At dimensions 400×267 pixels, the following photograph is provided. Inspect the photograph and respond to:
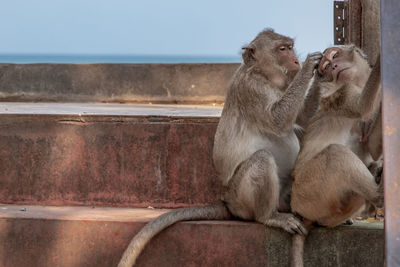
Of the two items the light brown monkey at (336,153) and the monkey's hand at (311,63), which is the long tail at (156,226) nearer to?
the light brown monkey at (336,153)

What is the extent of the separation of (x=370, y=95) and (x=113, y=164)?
1906mm

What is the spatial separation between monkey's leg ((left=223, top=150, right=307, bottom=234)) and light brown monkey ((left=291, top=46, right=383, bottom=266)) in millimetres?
99

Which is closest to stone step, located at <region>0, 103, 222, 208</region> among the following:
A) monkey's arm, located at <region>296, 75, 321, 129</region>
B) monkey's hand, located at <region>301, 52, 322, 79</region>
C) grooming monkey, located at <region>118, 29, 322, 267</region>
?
grooming monkey, located at <region>118, 29, 322, 267</region>

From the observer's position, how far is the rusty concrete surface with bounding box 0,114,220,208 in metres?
4.59

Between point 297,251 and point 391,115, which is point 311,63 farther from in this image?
point 391,115

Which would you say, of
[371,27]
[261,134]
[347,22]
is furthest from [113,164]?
[347,22]

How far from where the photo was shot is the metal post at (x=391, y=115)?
7.07 feet

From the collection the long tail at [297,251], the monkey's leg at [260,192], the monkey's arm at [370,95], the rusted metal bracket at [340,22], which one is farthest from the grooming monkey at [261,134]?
the rusted metal bracket at [340,22]

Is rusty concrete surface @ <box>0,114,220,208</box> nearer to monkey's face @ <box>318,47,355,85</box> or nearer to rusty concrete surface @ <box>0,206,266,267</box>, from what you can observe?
rusty concrete surface @ <box>0,206,266,267</box>

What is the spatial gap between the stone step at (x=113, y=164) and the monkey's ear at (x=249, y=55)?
22.7 inches

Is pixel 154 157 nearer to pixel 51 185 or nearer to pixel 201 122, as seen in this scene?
pixel 201 122

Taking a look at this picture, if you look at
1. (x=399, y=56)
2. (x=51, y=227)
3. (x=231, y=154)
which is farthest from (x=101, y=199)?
(x=399, y=56)

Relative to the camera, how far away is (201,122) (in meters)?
4.71

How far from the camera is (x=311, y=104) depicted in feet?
14.1
